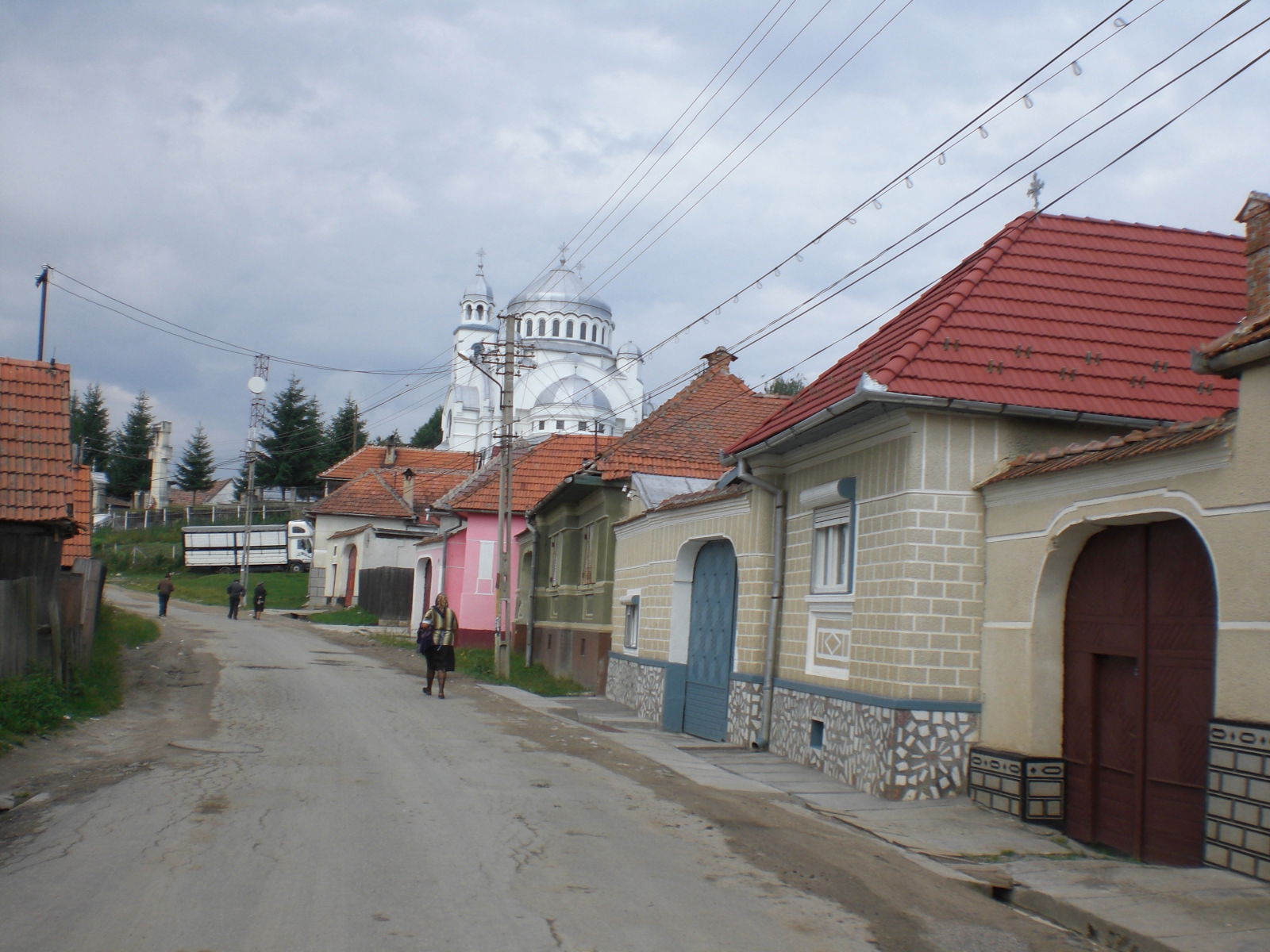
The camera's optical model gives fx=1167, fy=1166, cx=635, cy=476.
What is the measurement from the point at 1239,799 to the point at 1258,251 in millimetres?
4580

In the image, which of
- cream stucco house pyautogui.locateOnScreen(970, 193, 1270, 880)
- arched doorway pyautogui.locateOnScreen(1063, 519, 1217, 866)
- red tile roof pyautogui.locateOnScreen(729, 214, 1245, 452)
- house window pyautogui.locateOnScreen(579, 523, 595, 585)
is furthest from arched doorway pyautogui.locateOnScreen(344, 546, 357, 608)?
arched doorway pyautogui.locateOnScreen(1063, 519, 1217, 866)

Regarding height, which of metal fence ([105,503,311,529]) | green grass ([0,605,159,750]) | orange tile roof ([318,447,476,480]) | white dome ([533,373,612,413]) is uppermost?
white dome ([533,373,612,413])

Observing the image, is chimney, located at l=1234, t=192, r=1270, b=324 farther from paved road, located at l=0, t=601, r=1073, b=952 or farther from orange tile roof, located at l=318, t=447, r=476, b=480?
orange tile roof, located at l=318, t=447, r=476, b=480

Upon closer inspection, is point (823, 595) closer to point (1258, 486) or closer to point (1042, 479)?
point (1042, 479)

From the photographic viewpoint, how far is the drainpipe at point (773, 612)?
14195mm

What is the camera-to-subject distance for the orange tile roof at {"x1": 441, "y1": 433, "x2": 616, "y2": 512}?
106 ft

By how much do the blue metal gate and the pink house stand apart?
50.2 feet

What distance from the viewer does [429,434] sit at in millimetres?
100812

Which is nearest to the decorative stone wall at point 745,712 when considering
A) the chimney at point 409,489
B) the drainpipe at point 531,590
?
the drainpipe at point 531,590

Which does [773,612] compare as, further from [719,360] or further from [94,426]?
[94,426]

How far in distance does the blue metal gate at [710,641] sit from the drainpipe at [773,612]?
1.13m

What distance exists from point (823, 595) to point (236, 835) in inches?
277

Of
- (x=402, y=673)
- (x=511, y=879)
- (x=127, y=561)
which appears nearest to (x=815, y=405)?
(x=511, y=879)

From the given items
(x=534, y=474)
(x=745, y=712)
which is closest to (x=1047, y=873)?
(x=745, y=712)
